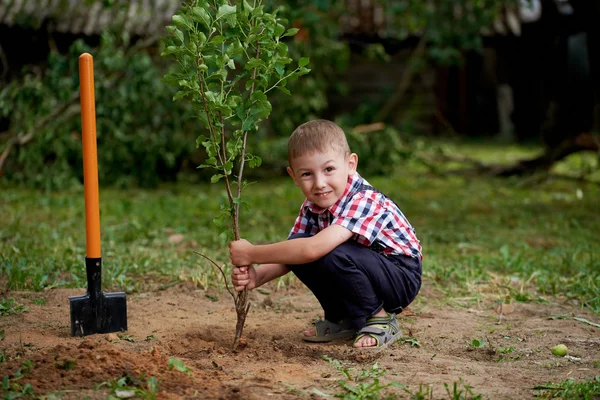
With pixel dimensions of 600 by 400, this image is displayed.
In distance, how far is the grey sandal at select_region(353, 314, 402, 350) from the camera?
3.24m

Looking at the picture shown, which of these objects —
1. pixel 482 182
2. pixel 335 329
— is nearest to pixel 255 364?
pixel 335 329

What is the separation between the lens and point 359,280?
3.19 m

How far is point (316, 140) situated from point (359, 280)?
24.5 inches

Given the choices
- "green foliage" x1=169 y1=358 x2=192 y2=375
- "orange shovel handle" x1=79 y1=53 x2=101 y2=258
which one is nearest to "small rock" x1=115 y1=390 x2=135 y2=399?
"green foliage" x1=169 y1=358 x2=192 y2=375

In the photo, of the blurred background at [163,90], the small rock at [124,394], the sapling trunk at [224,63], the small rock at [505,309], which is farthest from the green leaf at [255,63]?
the blurred background at [163,90]

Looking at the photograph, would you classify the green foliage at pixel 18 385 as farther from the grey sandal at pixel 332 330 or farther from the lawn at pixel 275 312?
the grey sandal at pixel 332 330

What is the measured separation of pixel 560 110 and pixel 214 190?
4496mm

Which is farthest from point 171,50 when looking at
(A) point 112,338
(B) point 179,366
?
(A) point 112,338

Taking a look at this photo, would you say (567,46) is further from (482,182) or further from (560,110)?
(482,182)

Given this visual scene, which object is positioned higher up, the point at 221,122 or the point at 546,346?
the point at 221,122

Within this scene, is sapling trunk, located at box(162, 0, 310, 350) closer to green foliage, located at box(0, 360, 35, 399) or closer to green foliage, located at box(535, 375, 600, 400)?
green foliage, located at box(0, 360, 35, 399)

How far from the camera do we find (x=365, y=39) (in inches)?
516

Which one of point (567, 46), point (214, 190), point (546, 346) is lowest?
point (546, 346)

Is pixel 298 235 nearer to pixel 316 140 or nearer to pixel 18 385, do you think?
pixel 316 140
